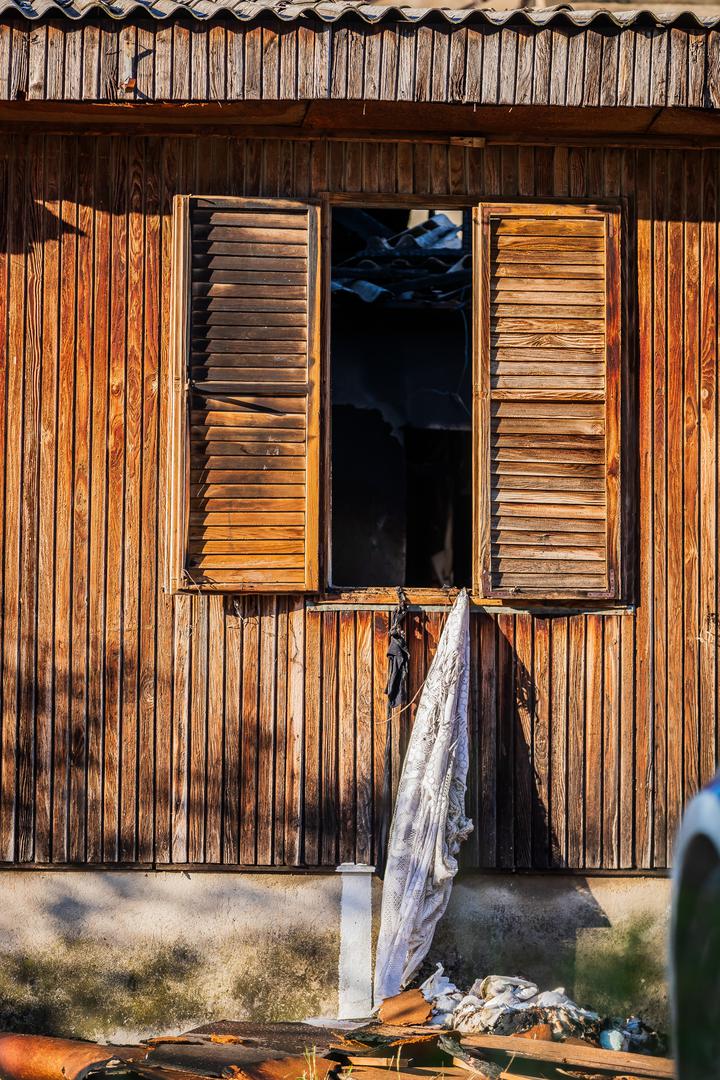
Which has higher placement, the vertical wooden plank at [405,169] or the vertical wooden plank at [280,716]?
the vertical wooden plank at [405,169]

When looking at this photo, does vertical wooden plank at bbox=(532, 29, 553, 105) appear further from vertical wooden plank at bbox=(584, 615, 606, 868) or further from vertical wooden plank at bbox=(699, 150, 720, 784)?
vertical wooden plank at bbox=(584, 615, 606, 868)

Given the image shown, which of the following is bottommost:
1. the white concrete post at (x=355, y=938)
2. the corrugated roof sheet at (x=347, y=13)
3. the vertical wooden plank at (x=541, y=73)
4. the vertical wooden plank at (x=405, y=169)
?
the white concrete post at (x=355, y=938)

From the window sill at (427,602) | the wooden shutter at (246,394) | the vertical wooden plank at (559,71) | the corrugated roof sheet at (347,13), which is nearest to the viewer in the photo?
the corrugated roof sheet at (347,13)

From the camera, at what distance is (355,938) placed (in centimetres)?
588

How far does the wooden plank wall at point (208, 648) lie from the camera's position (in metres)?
5.88

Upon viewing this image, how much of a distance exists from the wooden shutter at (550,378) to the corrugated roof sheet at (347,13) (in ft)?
2.84

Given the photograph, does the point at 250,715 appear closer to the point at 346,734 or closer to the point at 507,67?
the point at 346,734

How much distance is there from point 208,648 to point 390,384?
3320 millimetres

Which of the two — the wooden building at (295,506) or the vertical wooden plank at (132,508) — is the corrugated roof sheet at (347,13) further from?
the vertical wooden plank at (132,508)

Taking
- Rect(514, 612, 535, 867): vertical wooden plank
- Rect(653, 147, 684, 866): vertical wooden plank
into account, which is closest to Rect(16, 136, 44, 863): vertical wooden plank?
Rect(514, 612, 535, 867): vertical wooden plank

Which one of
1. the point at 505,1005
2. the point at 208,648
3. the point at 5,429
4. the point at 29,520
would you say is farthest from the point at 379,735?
the point at 5,429

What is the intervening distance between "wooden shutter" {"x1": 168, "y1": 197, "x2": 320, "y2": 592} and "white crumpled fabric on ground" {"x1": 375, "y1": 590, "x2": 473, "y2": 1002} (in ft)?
2.49

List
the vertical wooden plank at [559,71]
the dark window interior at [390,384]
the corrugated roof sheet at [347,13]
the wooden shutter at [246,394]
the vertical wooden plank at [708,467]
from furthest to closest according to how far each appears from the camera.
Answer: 1. the dark window interior at [390,384]
2. the vertical wooden plank at [708,467]
3. the wooden shutter at [246,394]
4. the vertical wooden plank at [559,71]
5. the corrugated roof sheet at [347,13]

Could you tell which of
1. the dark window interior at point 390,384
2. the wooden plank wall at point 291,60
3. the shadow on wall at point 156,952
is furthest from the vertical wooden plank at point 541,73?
the shadow on wall at point 156,952
